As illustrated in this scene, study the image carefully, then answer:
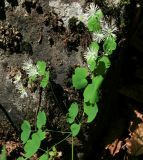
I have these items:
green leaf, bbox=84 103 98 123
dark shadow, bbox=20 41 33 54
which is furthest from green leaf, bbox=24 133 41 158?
dark shadow, bbox=20 41 33 54

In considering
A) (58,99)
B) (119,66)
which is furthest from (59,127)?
(119,66)

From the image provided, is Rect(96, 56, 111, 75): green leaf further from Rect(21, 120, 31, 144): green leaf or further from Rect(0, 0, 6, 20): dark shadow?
Rect(0, 0, 6, 20): dark shadow

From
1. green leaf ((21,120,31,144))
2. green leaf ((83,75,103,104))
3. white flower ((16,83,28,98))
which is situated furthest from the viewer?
white flower ((16,83,28,98))

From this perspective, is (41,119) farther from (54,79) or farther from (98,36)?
(98,36)

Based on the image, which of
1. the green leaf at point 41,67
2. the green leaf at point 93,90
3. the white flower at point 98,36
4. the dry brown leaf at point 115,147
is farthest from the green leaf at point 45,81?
the dry brown leaf at point 115,147

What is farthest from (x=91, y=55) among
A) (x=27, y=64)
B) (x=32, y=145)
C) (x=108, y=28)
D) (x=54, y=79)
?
(x=32, y=145)

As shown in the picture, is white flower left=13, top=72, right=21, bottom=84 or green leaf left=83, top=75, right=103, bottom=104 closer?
green leaf left=83, top=75, right=103, bottom=104

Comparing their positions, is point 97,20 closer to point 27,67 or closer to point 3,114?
point 27,67
